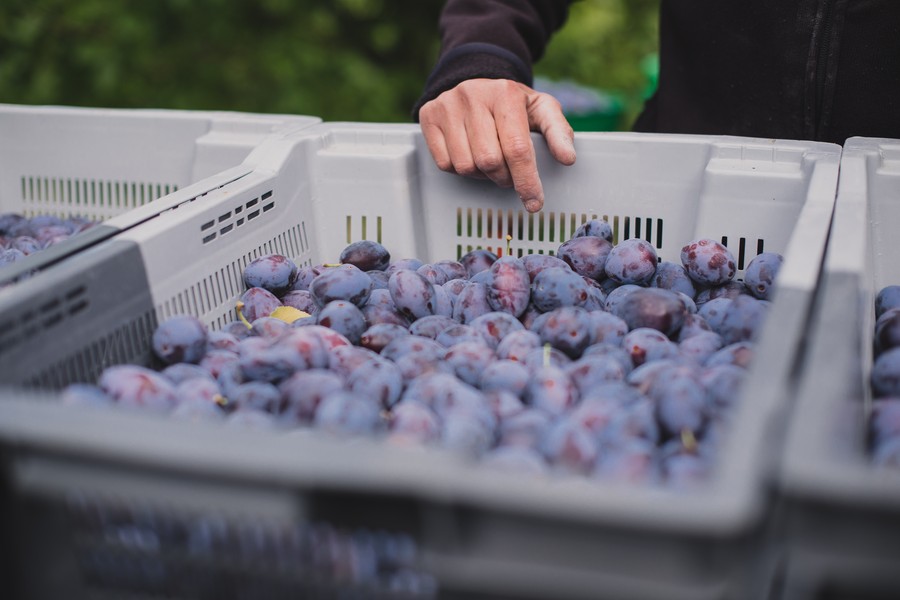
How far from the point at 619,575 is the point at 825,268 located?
0.49 metres

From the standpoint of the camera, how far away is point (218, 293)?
4.45 ft

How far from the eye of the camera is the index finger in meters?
1.45

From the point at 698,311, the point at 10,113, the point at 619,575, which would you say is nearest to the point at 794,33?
the point at 698,311

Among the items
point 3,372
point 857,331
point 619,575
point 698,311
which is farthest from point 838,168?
point 3,372

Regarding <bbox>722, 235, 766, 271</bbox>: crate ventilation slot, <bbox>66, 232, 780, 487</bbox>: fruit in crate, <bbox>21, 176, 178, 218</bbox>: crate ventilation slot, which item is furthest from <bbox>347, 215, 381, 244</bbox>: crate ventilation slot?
<bbox>722, 235, 766, 271</bbox>: crate ventilation slot

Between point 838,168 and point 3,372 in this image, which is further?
point 838,168

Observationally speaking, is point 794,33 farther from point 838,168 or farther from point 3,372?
point 3,372

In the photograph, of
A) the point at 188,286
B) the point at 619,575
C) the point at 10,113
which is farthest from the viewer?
the point at 10,113

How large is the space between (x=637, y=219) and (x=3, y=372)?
106 cm

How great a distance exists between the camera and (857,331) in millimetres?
825

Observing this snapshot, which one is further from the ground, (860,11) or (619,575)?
(860,11)

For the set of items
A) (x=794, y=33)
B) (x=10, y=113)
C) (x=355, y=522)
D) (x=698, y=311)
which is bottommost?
(x=698, y=311)

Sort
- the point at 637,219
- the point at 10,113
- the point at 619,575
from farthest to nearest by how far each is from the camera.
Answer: the point at 10,113 → the point at 637,219 → the point at 619,575

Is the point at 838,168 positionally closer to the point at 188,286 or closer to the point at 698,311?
the point at 698,311
